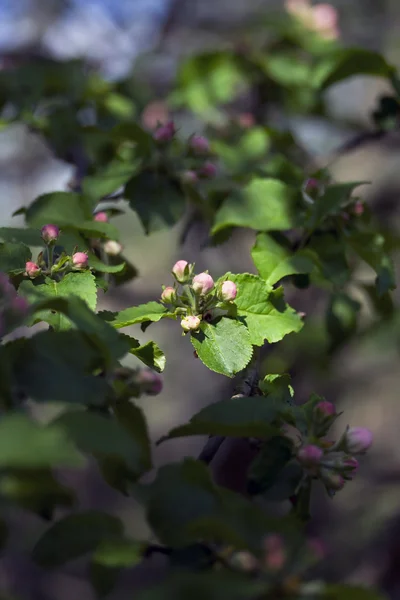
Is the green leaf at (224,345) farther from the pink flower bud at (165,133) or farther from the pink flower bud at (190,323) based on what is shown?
the pink flower bud at (165,133)

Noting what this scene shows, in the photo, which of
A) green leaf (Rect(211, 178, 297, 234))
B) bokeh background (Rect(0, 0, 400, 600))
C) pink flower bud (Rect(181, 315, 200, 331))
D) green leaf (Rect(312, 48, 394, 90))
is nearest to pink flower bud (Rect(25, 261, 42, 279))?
pink flower bud (Rect(181, 315, 200, 331))

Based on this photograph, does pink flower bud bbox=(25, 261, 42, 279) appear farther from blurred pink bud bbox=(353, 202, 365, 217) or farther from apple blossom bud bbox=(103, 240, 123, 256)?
blurred pink bud bbox=(353, 202, 365, 217)

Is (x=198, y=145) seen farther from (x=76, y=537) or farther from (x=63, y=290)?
(x=76, y=537)

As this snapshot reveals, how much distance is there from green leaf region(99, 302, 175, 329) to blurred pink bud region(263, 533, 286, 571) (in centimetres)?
37

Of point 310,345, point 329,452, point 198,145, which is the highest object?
point 198,145

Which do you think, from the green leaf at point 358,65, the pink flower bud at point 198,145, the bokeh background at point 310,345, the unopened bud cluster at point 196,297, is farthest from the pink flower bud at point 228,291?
the bokeh background at point 310,345

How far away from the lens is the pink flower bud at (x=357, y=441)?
3.01ft

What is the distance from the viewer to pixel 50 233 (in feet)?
3.36

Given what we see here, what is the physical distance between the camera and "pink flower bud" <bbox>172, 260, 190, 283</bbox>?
102 cm

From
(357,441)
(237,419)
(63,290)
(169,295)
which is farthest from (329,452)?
(63,290)

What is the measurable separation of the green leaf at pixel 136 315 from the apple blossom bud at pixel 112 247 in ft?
0.67

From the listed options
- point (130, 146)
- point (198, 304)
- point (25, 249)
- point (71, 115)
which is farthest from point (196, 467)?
point (71, 115)

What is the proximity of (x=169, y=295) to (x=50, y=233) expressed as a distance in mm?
201

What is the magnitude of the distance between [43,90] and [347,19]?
208cm
